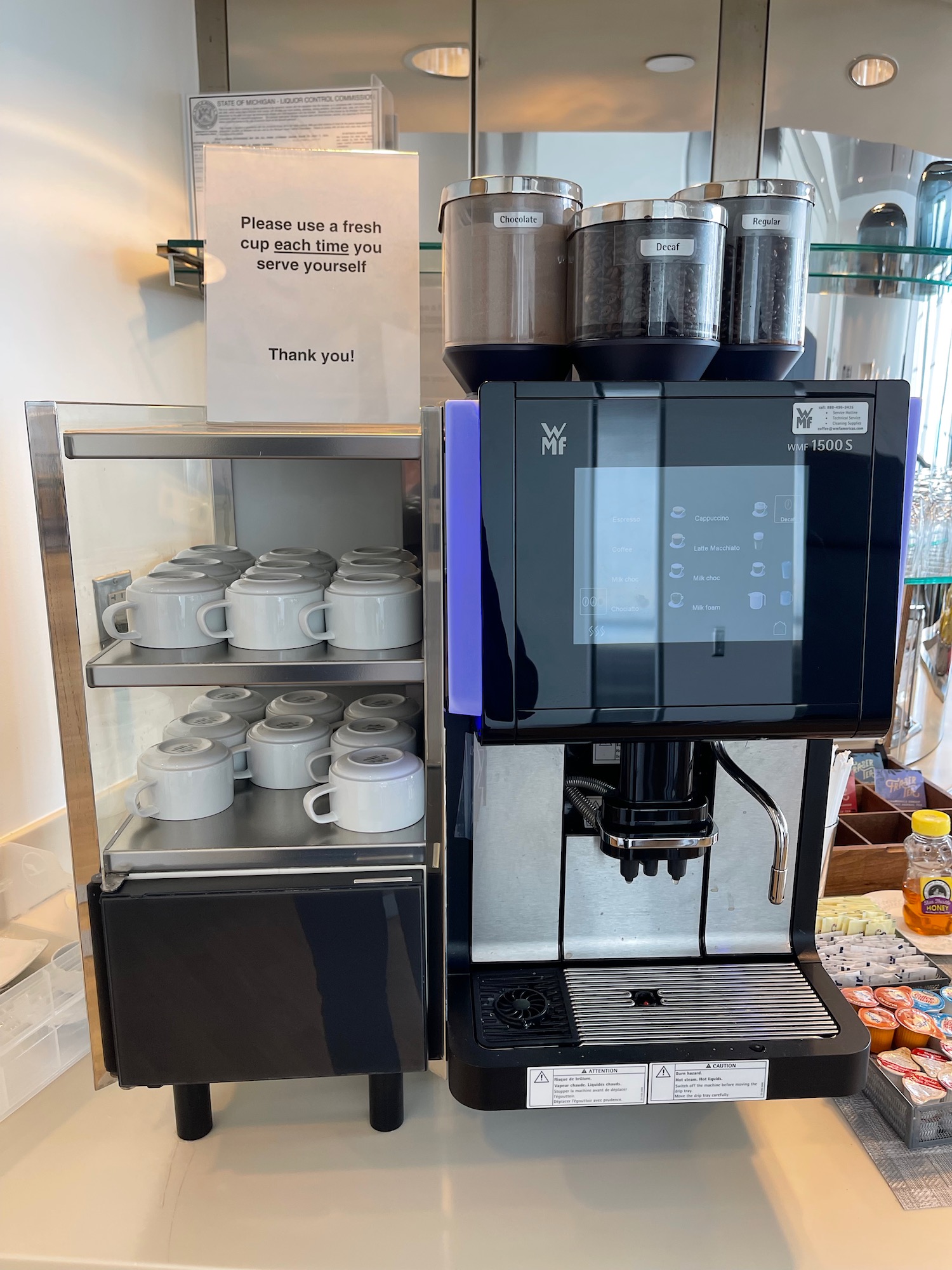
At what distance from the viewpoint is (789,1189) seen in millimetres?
828

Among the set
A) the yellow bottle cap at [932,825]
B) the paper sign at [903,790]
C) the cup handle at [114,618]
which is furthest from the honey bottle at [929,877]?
the cup handle at [114,618]

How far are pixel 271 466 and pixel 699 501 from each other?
802 mm

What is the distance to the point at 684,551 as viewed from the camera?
2.31 ft

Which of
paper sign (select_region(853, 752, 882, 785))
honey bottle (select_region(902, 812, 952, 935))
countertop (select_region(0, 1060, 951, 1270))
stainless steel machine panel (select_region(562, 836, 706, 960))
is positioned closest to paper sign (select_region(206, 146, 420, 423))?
stainless steel machine panel (select_region(562, 836, 706, 960))

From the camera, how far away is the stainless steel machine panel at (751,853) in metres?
0.90

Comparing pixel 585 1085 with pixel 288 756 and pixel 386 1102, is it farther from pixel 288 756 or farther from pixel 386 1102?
pixel 288 756

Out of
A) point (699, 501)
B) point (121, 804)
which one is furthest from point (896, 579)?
point (121, 804)

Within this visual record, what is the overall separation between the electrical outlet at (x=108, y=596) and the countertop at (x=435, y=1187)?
504 millimetres

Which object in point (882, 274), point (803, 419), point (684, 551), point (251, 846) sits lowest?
point (251, 846)

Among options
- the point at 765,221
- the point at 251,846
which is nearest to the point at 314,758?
the point at 251,846

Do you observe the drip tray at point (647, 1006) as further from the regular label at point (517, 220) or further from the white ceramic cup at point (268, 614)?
the regular label at point (517, 220)

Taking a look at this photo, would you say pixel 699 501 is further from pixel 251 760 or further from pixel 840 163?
pixel 840 163

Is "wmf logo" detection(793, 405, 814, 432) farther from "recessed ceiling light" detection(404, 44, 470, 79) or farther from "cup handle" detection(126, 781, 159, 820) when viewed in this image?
"recessed ceiling light" detection(404, 44, 470, 79)

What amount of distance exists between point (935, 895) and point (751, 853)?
1.49ft
